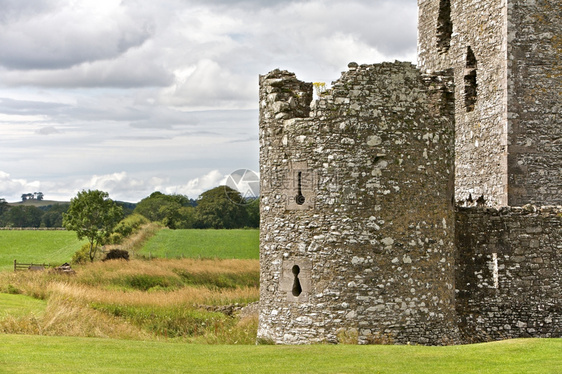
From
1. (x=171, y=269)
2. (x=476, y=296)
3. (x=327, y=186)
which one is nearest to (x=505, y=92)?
(x=476, y=296)

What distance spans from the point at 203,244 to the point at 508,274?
4302cm

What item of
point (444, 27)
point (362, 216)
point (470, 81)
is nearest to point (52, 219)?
point (444, 27)

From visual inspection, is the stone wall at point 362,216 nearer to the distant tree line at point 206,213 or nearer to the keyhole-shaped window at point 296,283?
the keyhole-shaped window at point 296,283

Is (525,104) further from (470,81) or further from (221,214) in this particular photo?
(221,214)

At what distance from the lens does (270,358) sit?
11555 millimetres

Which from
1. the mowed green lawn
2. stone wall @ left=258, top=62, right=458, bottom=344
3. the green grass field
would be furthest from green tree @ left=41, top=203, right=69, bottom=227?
stone wall @ left=258, top=62, right=458, bottom=344

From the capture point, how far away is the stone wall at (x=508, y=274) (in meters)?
14.9

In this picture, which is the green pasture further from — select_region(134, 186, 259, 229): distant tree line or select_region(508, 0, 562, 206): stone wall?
select_region(134, 186, 259, 229): distant tree line

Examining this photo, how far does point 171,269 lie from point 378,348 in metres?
23.4

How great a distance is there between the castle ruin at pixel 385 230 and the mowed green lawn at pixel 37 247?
35.9 meters

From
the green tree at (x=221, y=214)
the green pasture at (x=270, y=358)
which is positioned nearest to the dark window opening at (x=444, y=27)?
the green pasture at (x=270, y=358)

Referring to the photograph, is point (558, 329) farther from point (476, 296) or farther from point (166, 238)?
point (166, 238)

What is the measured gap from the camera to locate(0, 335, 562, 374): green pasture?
10633mm

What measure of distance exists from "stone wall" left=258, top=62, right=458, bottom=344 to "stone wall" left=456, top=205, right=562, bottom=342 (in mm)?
1424
